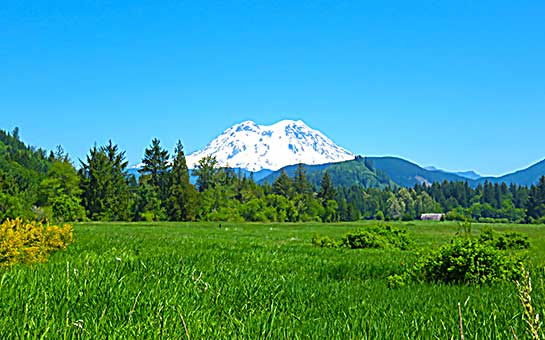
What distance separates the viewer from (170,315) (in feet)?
13.5

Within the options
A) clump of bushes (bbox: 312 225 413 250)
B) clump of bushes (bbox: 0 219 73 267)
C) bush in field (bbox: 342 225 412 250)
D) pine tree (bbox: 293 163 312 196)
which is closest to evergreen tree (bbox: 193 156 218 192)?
pine tree (bbox: 293 163 312 196)

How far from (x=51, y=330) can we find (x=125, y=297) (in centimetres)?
141

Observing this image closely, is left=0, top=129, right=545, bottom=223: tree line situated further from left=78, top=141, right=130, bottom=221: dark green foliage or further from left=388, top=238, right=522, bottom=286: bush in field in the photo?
left=388, top=238, right=522, bottom=286: bush in field

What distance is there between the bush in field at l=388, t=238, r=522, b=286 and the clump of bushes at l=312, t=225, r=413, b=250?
30.3ft

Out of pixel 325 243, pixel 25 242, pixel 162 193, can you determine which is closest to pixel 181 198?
pixel 162 193

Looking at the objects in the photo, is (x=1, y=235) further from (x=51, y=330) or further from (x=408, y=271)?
(x=408, y=271)

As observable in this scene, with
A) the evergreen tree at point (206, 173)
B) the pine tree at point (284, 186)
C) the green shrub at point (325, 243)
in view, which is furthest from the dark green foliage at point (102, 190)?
the green shrub at point (325, 243)

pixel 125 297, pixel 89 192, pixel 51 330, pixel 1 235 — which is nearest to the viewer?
pixel 51 330

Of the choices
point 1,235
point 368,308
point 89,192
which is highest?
point 89,192

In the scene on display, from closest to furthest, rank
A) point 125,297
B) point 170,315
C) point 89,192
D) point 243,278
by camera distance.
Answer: point 170,315, point 125,297, point 243,278, point 89,192

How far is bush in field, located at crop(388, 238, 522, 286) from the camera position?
8.14 meters

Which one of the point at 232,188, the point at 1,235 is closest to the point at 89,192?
the point at 232,188

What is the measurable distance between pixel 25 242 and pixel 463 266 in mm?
7272

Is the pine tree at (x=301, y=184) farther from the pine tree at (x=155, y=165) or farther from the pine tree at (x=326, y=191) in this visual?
the pine tree at (x=155, y=165)
